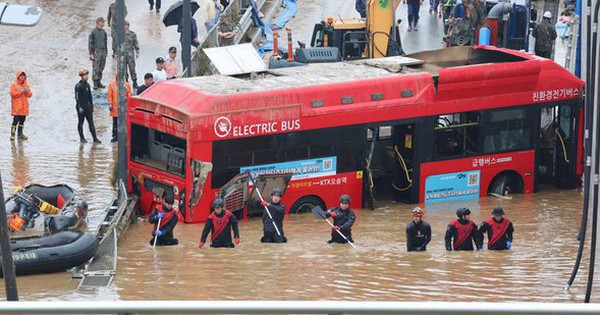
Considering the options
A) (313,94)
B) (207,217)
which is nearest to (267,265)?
(207,217)

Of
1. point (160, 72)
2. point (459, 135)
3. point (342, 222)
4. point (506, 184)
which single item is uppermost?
point (160, 72)

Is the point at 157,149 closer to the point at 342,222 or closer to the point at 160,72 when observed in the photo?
the point at 342,222

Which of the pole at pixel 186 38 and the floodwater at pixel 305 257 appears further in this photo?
the pole at pixel 186 38

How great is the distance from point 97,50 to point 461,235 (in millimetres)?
13887

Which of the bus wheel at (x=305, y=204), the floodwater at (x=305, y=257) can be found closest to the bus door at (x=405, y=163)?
the floodwater at (x=305, y=257)

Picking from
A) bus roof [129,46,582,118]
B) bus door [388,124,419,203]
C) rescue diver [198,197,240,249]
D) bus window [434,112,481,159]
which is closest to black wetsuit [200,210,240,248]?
rescue diver [198,197,240,249]

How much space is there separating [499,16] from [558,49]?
192 inches

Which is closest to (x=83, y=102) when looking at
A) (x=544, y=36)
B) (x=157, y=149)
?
(x=157, y=149)

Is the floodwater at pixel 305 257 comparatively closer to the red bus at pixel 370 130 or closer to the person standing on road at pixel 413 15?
the red bus at pixel 370 130

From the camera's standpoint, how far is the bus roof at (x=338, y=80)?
74.7 ft

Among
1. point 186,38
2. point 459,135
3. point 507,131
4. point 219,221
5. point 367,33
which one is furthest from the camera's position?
point 367,33

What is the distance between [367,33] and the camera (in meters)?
32.9

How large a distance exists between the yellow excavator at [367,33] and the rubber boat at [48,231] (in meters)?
11.8

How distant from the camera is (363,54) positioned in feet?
108
